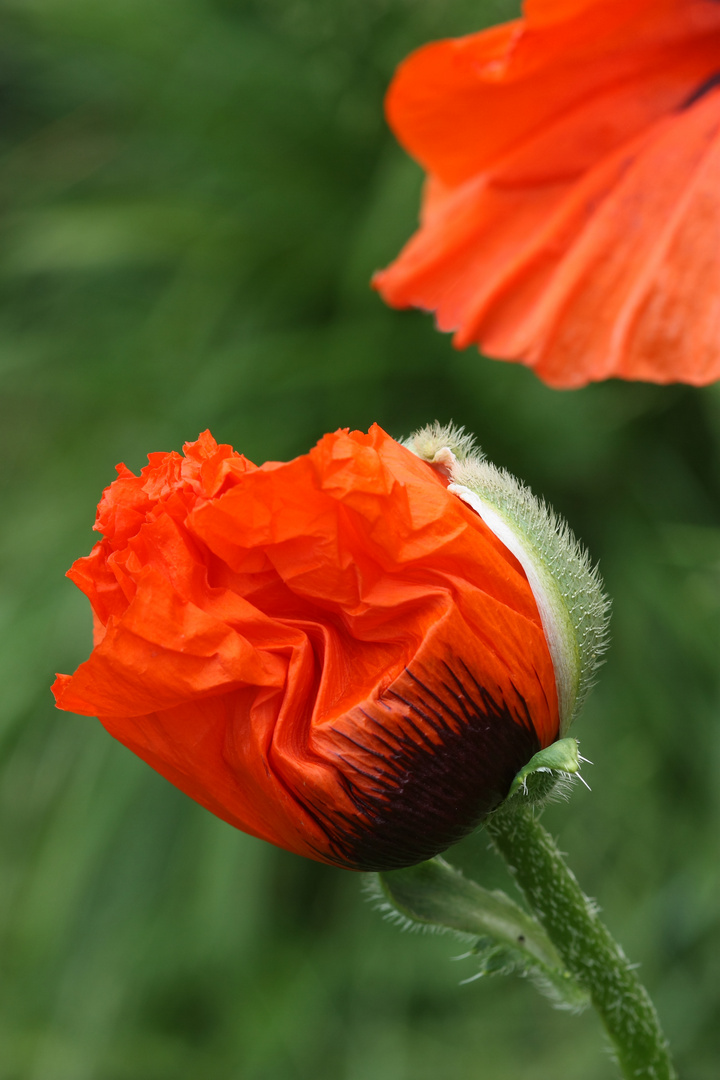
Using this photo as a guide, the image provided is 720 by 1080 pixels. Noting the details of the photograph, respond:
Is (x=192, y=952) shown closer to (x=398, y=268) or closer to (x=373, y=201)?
(x=398, y=268)

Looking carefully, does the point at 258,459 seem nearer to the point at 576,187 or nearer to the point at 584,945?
the point at 576,187

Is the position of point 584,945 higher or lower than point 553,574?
lower

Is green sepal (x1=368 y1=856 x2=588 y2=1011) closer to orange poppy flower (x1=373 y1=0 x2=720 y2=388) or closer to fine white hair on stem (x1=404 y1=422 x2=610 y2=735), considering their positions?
fine white hair on stem (x1=404 y1=422 x2=610 y2=735)

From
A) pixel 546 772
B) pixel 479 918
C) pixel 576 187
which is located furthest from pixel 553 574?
pixel 576 187

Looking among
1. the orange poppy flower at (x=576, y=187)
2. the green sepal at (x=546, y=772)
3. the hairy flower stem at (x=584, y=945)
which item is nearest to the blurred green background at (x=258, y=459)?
the orange poppy flower at (x=576, y=187)

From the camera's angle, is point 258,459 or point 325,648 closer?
point 325,648

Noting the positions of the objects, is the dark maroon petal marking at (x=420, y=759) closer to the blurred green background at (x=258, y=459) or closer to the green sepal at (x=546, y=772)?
the green sepal at (x=546, y=772)

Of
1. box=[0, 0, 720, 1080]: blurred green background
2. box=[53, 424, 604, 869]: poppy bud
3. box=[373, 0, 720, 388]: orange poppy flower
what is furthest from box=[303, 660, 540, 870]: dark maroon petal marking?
box=[0, 0, 720, 1080]: blurred green background
